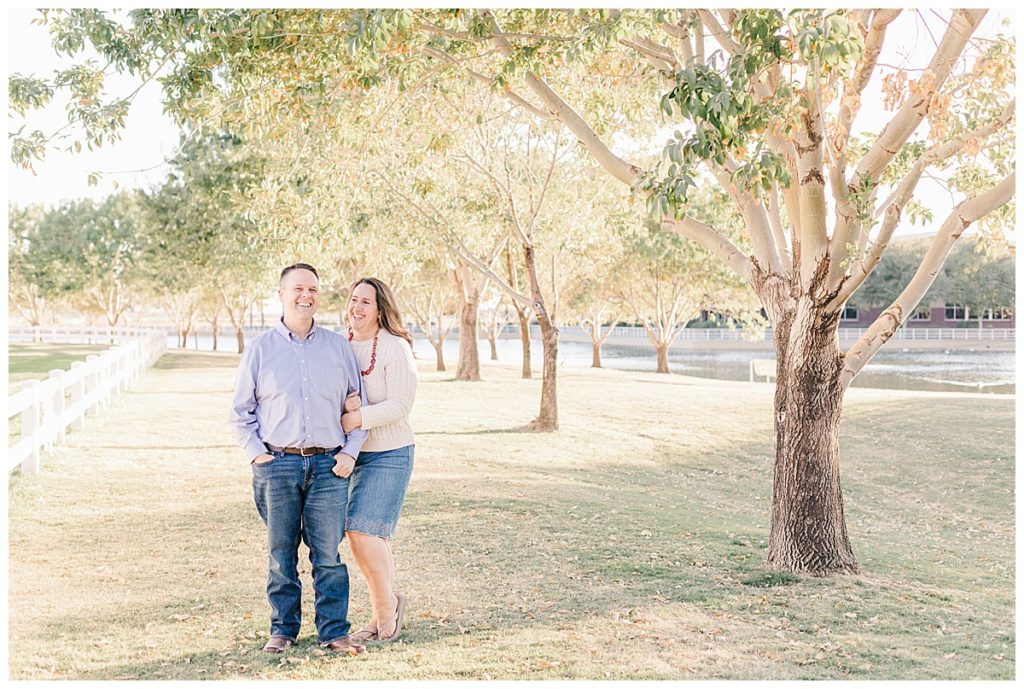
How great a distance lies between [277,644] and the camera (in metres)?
5.79

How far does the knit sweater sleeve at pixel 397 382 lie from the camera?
18.7 ft

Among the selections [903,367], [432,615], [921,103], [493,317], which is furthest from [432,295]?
[432,615]

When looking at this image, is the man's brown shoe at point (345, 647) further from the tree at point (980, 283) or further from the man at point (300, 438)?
the tree at point (980, 283)

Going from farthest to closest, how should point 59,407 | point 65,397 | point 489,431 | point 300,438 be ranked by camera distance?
point 65,397
point 489,431
point 59,407
point 300,438

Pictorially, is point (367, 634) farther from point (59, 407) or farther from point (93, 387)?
point (93, 387)

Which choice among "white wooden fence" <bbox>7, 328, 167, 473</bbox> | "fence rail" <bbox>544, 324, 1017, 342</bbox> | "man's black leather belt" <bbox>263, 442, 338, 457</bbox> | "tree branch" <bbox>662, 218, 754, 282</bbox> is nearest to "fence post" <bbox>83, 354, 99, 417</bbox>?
"white wooden fence" <bbox>7, 328, 167, 473</bbox>

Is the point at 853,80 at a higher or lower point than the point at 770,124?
higher

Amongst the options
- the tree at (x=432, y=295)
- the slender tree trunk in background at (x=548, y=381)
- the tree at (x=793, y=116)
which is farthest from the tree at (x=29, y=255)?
the tree at (x=793, y=116)

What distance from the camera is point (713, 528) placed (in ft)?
34.1

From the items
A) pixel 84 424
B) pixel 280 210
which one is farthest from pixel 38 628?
pixel 280 210

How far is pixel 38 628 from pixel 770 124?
597cm

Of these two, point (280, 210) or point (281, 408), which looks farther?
point (280, 210)

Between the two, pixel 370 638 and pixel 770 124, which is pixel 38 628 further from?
pixel 770 124

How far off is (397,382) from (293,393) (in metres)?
0.61
